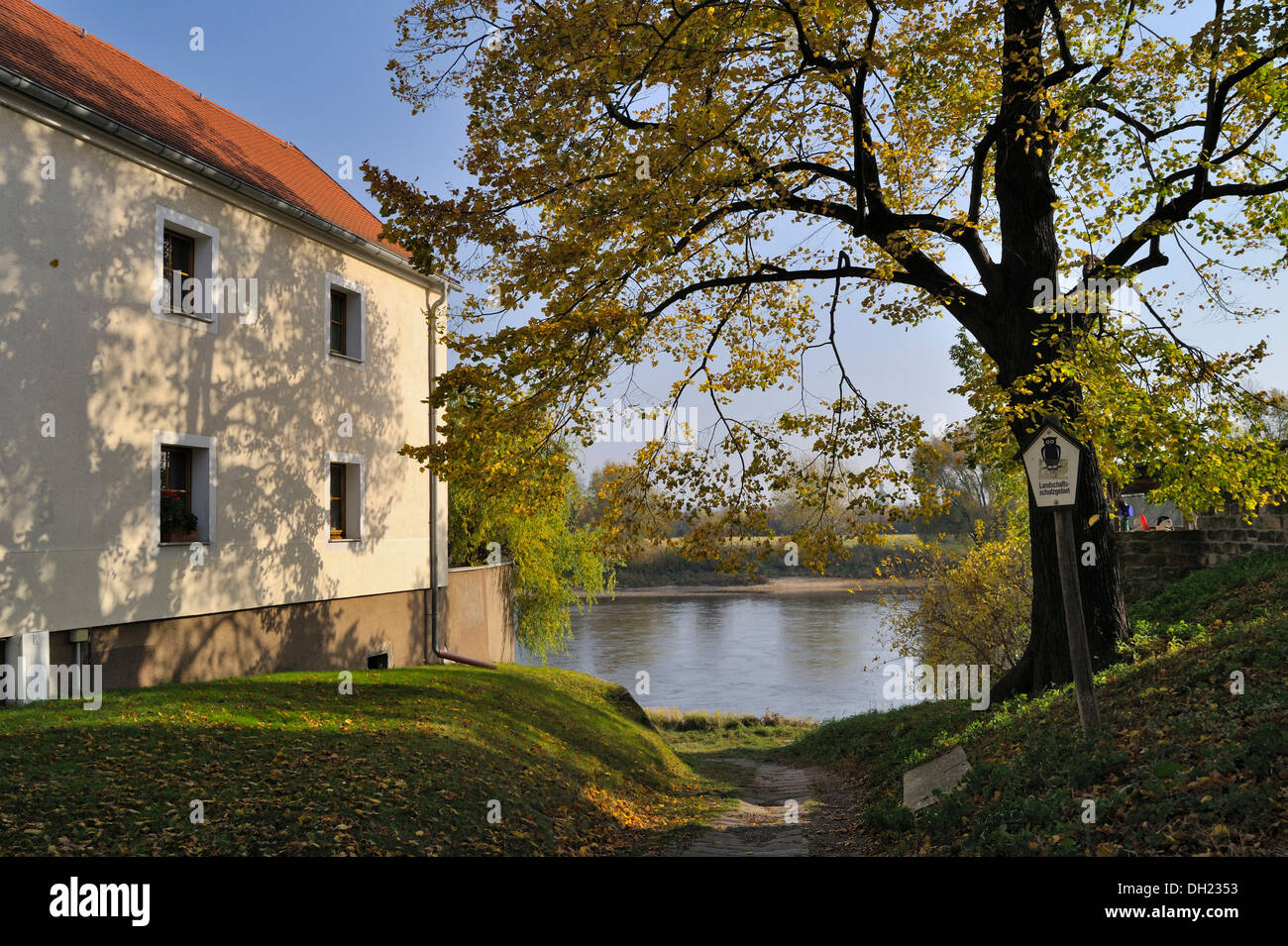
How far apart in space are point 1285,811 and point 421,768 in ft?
23.4

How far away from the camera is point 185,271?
13.6 metres

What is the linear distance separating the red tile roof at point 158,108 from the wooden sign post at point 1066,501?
460 inches

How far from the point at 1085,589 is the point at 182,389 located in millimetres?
13313

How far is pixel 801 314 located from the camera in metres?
14.5

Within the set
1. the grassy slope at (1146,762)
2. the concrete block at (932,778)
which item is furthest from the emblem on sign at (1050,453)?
the concrete block at (932,778)

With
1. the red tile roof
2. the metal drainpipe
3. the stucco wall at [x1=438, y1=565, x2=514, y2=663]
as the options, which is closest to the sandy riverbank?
the stucco wall at [x1=438, y1=565, x2=514, y2=663]

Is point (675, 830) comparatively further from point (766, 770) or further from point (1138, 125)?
point (1138, 125)

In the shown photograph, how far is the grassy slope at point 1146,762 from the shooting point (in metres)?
5.30

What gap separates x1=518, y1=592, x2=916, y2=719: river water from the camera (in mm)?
31078

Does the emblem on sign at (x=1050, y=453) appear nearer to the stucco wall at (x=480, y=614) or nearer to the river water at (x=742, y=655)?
the stucco wall at (x=480, y=614)

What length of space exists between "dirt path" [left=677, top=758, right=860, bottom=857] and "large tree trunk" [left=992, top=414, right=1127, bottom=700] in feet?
11.4

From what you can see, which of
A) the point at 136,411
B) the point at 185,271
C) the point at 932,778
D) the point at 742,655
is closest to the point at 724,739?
the point at 932,778

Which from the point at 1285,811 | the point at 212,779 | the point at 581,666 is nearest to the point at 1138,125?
the point at 1285,811
